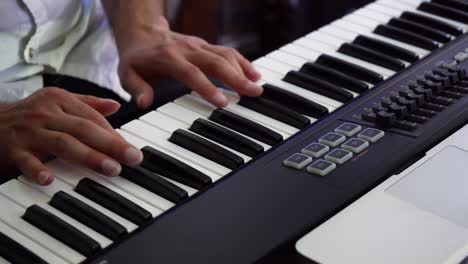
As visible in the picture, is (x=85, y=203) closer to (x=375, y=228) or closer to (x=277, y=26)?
(x=375, y=228)

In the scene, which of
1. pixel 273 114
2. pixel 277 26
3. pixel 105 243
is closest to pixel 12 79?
pixel 273 114

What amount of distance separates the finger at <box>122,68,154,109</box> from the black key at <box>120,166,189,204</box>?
27cm

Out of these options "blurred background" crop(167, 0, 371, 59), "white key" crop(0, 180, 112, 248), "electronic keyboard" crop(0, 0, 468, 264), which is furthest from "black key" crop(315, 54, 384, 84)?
"blurred background" crop(167, 0, 371, 59)

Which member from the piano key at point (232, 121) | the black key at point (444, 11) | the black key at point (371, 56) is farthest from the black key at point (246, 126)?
the black key at point (444, 11)

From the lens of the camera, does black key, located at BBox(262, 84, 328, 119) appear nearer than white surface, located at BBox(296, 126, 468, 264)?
No

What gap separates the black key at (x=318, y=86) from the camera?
1251mm

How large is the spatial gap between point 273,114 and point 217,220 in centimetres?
28

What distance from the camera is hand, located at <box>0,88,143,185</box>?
3.48ft

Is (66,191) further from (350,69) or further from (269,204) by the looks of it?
(350,69)

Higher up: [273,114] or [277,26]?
[273,114]

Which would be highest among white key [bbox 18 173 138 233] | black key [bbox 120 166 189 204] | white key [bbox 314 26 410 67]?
white key [bbox 314 26 410 67]

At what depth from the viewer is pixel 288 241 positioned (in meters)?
0.93

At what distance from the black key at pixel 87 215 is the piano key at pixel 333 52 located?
1.86 feet

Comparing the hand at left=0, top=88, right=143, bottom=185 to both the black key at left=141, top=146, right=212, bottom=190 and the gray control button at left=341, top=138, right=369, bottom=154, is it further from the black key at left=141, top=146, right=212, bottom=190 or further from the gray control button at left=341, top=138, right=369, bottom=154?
the gray control button at left=341, top=138, right=369, bottom=154
